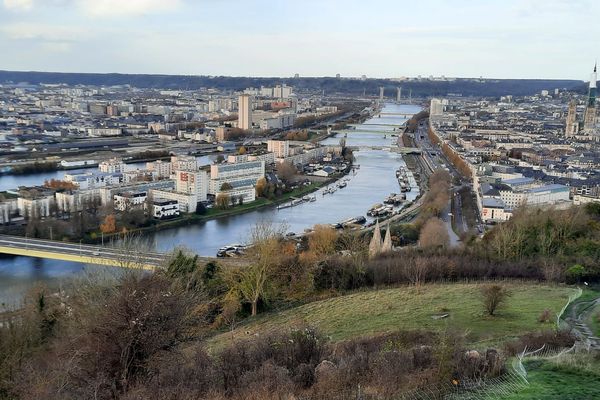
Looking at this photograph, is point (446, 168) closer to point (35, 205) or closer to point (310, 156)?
point (310, 156)

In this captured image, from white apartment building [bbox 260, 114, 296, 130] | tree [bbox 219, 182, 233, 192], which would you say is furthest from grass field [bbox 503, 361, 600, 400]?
white apartment building [bbox 260, 114, 296, 130]

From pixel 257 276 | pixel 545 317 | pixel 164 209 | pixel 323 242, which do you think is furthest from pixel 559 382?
pixel 164 209

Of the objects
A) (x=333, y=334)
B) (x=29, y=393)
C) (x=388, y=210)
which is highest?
(x=29, y=393)

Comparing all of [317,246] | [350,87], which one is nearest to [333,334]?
[317,246]

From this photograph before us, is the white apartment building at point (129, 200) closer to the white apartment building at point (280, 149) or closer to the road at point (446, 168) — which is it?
the road at point (446, 168)

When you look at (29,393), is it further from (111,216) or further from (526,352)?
(111,216)

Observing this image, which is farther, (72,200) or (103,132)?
(103,132)

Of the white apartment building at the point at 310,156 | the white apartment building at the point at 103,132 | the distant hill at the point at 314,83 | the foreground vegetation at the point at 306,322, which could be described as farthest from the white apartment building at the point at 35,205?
the distant hill at the point at 314,83
